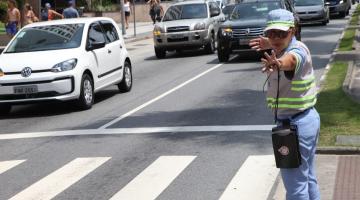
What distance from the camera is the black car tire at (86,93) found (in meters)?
13.0

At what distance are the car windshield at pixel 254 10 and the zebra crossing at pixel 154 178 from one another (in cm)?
1299

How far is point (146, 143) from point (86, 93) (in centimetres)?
380

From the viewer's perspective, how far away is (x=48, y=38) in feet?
45.4

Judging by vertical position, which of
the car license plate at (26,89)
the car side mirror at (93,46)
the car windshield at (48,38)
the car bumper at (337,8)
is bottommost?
the car bumper at (337,8)

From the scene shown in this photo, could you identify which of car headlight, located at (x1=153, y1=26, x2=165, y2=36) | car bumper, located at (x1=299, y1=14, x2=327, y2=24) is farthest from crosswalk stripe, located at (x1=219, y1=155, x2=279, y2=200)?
car bumper, located at (x1=299, y1=14, x2=327, y2=24)

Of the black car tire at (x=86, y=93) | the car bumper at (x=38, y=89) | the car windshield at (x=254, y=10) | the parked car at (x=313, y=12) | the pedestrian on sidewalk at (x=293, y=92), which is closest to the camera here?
the pedestrian on sidewalk at (x=293, y=92)

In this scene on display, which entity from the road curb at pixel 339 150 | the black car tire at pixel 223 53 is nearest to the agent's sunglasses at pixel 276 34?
the road curb at pixel 339 150

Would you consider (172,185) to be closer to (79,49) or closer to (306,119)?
(306,119)

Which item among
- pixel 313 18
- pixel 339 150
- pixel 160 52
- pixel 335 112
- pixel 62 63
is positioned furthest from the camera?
pixel 313 18

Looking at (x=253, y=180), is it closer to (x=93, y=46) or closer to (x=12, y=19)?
(x=93, y=46)

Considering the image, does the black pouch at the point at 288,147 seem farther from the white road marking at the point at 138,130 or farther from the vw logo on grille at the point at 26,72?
the vw logo on grille at the point at 26,72

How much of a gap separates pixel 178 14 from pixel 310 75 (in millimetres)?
20329

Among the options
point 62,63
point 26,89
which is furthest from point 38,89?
point 62,63

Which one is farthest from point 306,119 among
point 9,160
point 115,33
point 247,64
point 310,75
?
point 247,64
